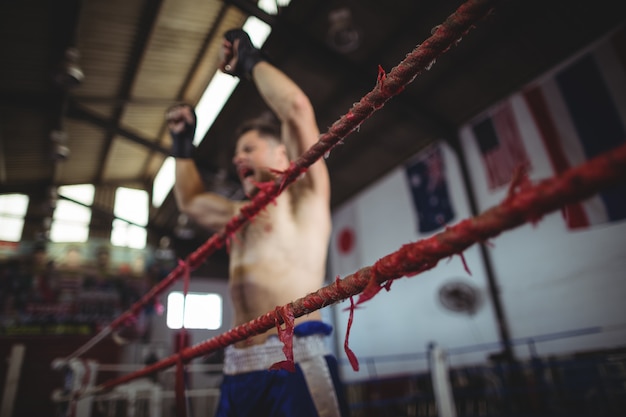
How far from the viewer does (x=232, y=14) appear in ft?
18.6

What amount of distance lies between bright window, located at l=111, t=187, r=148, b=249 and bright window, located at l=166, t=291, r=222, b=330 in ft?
6.20

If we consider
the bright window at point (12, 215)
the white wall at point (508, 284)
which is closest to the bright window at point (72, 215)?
the bright window at point (12, 215)

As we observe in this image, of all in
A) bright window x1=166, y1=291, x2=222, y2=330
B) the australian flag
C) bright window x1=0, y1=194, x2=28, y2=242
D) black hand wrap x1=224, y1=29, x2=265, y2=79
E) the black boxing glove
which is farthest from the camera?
bright window x1=166, y1=291, x2=222, y2=330

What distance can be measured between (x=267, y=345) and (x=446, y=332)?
5.87 m

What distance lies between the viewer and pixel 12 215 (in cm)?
899

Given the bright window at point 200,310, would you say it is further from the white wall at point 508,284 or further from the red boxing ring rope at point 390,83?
the red boxing ring rope at point 390,83

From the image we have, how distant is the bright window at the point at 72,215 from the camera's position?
9.42 m

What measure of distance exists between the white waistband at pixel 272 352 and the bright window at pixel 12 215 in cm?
1013

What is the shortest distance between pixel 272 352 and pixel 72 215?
34.3 feet

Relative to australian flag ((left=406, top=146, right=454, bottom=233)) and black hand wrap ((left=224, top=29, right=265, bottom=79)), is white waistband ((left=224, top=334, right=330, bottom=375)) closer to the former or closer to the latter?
black hand wrap ((left=224, top=29, right=265, bottom=79))

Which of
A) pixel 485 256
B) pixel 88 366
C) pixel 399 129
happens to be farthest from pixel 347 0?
pixel 88 366

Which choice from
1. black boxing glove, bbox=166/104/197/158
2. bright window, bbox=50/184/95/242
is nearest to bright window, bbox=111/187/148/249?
bright window, bbox=50/184/95/242

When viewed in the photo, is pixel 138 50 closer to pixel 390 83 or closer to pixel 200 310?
pixel 200 310

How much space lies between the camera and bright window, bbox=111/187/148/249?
10.3 metres
